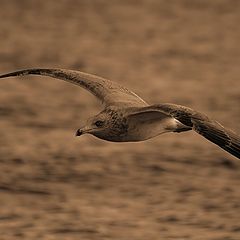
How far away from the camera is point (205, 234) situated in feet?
33.0

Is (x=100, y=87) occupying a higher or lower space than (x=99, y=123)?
higher

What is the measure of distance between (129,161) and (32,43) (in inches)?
178

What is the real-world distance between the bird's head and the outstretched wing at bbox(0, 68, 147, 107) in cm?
19

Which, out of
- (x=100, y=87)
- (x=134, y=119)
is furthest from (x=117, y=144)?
A: (x=134, y=119)

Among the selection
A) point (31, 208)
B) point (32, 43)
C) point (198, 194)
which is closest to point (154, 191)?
point (198, 194)

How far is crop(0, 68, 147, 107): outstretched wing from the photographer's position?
825 centimetres

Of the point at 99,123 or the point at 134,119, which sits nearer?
the point at 134,119

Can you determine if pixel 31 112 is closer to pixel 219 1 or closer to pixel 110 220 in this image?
pixel 110 220

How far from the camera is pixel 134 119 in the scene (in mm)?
7898

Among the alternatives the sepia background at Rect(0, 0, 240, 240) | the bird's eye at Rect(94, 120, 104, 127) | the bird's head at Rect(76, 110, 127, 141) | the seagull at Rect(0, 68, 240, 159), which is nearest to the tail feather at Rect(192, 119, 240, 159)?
the seagull at Rect(0, 68, 240, 159)

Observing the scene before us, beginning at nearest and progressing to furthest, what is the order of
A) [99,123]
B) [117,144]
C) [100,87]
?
[99,123], [100,87], [117,144]

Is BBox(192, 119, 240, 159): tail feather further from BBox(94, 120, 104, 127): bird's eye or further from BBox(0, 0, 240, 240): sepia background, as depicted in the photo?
BBox(0, 0, 240, 240): sepia background

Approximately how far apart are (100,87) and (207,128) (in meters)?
1.63

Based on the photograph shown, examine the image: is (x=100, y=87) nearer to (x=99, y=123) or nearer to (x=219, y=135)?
(x=99, y=123)
